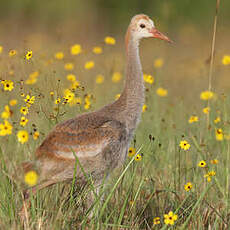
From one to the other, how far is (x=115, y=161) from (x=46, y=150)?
20.2 inches

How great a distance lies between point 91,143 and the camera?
3.59 m

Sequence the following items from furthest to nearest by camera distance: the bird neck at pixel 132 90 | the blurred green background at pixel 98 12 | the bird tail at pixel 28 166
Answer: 1. the blurred green background at pixel 98 12
2. the bird neck at pixel 132 90
3. the bird tail at pixel 28 166

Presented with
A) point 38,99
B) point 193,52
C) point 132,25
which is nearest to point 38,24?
point 193,52

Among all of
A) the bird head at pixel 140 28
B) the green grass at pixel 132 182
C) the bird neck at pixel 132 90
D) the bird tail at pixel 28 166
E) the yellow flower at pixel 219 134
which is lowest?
the green grass at pixel 132 182

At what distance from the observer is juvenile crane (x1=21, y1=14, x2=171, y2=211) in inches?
138

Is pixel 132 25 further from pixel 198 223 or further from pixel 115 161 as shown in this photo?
pixel 198 223

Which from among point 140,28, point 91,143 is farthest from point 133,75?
point 91,143

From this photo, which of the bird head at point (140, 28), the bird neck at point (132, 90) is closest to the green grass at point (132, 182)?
the bird neck at point (132, 90)

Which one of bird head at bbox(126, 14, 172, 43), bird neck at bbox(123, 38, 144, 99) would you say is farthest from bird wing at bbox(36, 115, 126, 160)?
bird head at bbox(126, 14, 172, 43)

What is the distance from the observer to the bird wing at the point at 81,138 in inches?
139

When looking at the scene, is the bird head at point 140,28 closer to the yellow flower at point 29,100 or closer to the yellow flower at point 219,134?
the yellow flower at point 219,134

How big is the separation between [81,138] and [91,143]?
8 centimetres

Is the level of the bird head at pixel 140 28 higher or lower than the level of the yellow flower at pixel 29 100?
higher

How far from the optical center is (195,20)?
11188 mm
